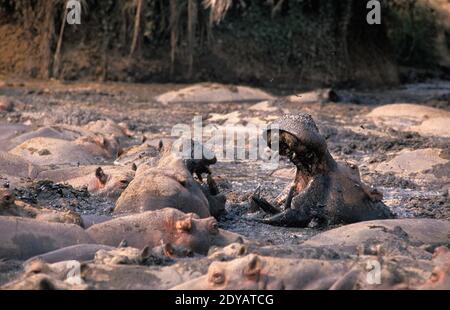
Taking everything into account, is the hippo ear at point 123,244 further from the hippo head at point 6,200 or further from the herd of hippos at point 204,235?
the hippo head at point 6,200

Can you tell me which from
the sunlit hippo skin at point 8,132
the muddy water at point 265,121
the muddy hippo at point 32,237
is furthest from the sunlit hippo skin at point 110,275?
the sunlit hippo skin at point 8,132

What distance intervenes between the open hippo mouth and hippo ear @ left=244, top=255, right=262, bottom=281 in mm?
2258

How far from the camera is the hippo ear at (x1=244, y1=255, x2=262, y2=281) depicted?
16.8 ft

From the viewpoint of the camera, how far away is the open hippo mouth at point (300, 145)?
7.32 metres

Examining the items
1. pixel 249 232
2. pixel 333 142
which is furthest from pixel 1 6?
pixel 249 232

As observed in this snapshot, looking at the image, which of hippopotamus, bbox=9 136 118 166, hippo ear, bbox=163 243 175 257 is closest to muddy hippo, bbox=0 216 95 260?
hippo ear, bbox=163 243 175 257

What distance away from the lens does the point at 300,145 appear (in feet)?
24.1

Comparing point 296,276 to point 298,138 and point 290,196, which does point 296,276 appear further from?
point 290,196

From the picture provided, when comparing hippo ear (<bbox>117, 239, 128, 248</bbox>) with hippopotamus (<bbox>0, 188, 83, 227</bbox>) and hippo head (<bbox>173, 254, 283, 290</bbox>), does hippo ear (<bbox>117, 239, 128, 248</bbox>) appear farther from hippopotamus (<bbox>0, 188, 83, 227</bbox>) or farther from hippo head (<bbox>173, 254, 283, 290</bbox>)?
hippo head (<bbox>173, 254, 283, 290</bbox>)

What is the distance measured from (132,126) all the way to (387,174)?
14.9 feet

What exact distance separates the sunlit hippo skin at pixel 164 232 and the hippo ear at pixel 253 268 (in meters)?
1.07

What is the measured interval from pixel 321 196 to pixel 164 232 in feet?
5.42

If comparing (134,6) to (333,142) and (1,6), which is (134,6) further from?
(333,142)

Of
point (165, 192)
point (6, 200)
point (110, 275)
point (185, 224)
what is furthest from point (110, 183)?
point (110, 275)
